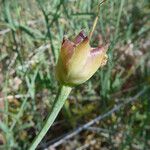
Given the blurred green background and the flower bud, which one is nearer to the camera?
the flower bud

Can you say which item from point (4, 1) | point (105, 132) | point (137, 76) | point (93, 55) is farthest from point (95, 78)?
point (93, 55)

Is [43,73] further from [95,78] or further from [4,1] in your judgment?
[4,1]

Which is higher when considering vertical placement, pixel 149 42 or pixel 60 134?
pixel 149 42

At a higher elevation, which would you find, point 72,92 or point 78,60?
point 78,60

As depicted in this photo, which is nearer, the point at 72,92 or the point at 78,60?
the point at 78,60
